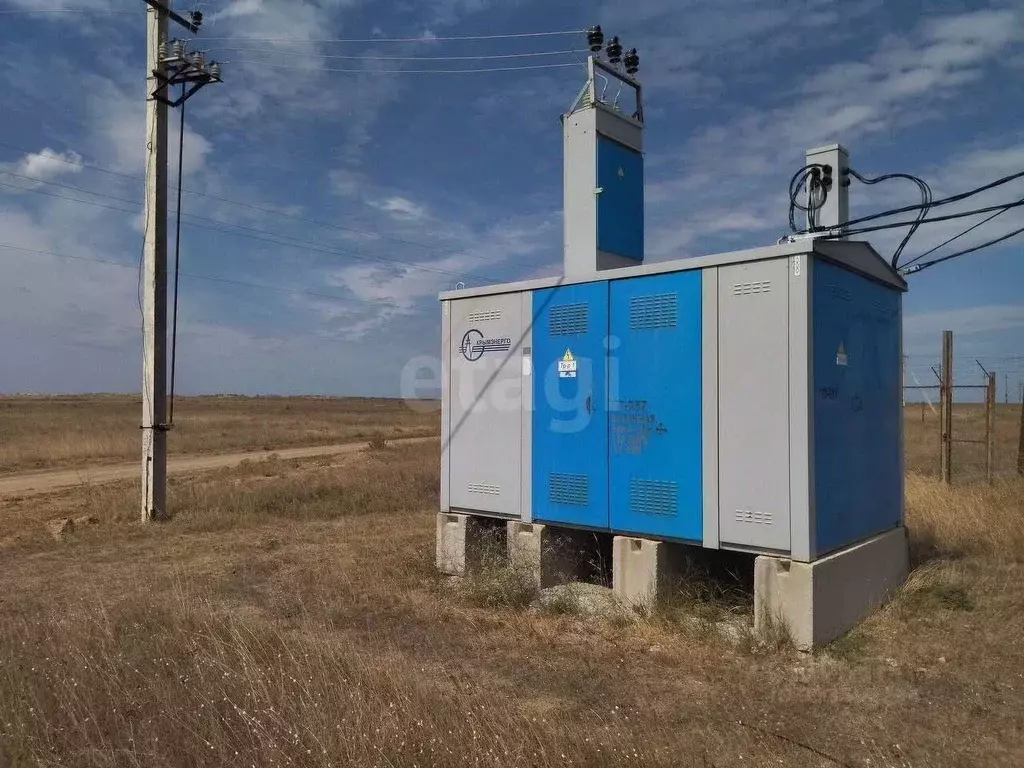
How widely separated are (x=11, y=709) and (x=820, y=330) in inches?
220

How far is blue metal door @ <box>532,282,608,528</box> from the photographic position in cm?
682

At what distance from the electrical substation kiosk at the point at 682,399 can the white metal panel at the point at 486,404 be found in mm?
19

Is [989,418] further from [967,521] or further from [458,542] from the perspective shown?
[458,542]

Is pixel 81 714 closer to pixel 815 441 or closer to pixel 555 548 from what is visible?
pixel 555 548

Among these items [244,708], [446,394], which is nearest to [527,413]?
[446,394]

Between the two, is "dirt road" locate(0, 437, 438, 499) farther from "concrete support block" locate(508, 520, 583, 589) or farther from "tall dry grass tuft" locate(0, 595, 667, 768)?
"tall dry grass tuft" locate(0, 595, 667, 768)

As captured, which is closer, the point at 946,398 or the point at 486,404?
the point at 486,404

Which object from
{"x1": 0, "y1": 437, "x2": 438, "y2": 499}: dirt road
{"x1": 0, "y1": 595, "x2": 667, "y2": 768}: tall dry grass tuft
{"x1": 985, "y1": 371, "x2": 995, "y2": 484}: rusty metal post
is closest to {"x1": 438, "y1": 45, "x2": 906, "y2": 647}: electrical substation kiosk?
{"x1": 0, "y1": 595, "x2": 667, "y2": 768}: tall dry grass tuft

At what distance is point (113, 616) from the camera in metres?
5.80

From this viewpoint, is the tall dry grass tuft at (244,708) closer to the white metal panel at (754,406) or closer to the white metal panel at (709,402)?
the white metal panel at (709,402)

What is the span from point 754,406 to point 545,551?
2429mm

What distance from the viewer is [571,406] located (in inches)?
278

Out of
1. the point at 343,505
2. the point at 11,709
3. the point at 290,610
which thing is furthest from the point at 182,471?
the point at 11,709

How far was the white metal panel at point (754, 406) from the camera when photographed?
18.8 feet
